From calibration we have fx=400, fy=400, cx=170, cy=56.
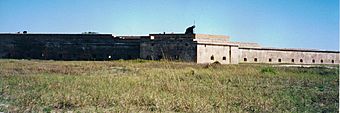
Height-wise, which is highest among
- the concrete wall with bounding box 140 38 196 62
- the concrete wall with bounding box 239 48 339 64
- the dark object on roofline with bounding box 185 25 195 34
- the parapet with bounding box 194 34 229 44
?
the dark object on roofline with bounding box 185 25 195 34

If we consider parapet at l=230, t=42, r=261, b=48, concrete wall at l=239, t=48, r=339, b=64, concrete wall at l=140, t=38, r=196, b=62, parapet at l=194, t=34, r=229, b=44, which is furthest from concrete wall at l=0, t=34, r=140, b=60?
concrete wall at l=239, t=48, r=339, b=64

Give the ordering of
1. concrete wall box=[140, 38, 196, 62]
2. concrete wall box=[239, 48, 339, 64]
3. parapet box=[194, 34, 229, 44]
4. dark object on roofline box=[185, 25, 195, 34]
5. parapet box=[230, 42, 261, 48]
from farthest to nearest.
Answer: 1. concrete wall box=[239, 48, 339, 64]
2. parapet box=[230, 42, 261, 48]
3. dark object on roofline box=[185, 25, 195, 34]
4. parapet box=[194, 34, 229, 44]
5. concrete wall box=[140, 38, 196, 62]

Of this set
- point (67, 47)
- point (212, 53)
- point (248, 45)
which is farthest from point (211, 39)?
point (67, 47)

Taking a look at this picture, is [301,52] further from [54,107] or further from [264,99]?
[54,107]

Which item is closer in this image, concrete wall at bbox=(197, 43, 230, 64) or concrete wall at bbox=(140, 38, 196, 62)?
concrete wall at bbox=(140, 38, 196, 62)

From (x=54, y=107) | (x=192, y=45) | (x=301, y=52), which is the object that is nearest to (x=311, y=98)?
(x=54, y=107)

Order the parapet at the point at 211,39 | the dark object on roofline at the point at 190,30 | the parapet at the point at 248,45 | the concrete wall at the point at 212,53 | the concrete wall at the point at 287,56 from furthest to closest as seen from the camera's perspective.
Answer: the concrete wall at the point at 287,56 < the parapet at the point at 248,45 < the dark object on roofline at the point at 190,30 < the parapet at the point at 211,39 < the concrete wall at the point at 212,53

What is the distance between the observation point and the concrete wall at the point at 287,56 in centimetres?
3425

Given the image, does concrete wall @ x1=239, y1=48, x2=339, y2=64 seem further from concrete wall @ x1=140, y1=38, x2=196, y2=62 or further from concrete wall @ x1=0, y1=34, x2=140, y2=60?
concrete wall @ x1=0, y1=34, x2=140, y2=60

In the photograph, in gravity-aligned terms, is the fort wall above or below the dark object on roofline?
below

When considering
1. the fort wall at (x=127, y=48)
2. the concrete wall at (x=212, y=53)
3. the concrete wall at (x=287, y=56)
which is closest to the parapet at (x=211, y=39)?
the fort wall at (x=127, y=48)

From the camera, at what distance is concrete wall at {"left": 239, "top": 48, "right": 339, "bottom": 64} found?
3425 cm

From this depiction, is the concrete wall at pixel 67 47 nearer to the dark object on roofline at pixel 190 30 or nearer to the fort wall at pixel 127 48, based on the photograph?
the fort wall at pixel 127 48

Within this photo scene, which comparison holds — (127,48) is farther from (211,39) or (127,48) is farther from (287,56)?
(287,56)
